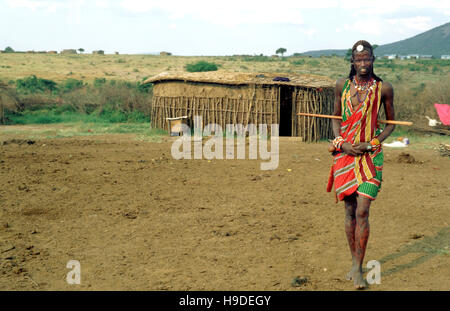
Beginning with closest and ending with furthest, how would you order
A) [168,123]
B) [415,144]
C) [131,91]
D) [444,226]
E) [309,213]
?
1. [444,226]
2. [309,213]
3. [415,144]
4. [168,123]
5. [131,91]

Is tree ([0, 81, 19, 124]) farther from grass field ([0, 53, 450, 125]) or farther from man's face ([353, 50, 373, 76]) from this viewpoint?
man's face ([353, 50, 373, 76])

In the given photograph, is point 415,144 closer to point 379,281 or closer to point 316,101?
point 316,101

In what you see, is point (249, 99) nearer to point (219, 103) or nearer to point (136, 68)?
point (219, 103)

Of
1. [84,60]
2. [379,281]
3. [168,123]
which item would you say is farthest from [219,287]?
[84,60]

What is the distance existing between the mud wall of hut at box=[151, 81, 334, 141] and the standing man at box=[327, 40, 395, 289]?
398 inches

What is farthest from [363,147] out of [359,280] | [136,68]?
[136,68]

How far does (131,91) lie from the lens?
2030 centimetres

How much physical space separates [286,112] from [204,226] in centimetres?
1076

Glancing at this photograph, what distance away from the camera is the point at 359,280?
12.3 ft

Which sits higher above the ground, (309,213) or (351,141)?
(351,141)

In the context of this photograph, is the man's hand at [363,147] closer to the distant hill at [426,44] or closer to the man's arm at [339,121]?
the man's arm at [339,121]

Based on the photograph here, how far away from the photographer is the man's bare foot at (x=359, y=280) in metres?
3.71
